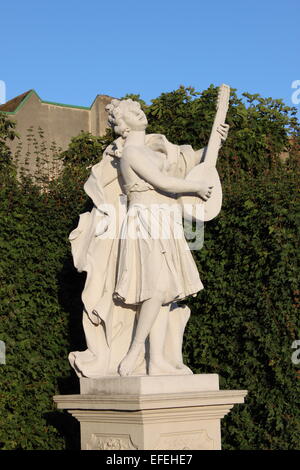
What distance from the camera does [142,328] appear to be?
5191 mm

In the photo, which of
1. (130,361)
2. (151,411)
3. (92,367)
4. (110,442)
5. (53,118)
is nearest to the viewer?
(151,411)

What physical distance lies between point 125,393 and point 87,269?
3.47 feet

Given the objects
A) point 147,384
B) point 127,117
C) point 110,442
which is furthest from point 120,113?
point 110,442

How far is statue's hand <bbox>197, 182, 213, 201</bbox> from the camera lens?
539 centimetres

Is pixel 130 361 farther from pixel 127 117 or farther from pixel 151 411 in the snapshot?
pixel 127 117

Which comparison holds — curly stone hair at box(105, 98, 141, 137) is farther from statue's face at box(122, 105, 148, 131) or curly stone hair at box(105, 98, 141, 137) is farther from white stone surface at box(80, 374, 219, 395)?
white stone surface at box(80, 374, 219, 395)

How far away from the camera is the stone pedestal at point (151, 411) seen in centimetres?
483

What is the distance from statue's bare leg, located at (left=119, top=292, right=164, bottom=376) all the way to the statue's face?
50.6 inches

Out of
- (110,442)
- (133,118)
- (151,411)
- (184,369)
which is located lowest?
(110,442)

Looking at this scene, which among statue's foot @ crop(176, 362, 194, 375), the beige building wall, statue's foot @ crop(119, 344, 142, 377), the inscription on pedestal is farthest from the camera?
the beige building wall

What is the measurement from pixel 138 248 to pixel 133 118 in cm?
98

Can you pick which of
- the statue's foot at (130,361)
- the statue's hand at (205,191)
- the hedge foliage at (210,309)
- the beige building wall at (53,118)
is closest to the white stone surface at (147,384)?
the statue's foot at (130,361)

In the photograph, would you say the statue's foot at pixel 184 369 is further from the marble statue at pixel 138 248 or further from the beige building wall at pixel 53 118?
the beige building wall at pixel 53 118

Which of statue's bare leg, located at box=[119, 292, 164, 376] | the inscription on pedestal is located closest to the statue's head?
statue's bare leg, located at box=[119, 292, 164, 376]
